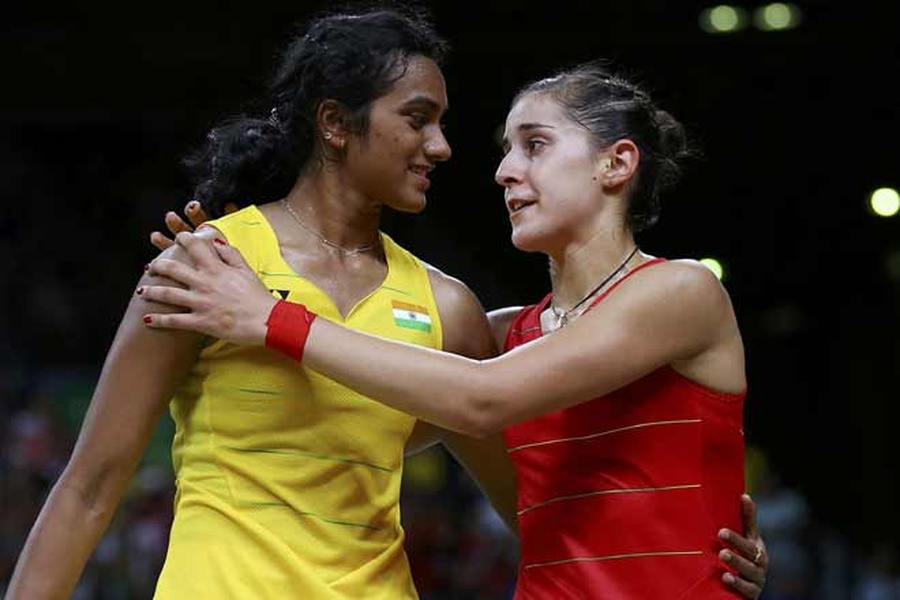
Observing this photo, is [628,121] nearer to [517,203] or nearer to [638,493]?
[517,203]

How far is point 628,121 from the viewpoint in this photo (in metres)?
2.90

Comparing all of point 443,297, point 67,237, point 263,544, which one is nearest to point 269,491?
point 263,544

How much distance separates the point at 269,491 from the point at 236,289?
1.11ft

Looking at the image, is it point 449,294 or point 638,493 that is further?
point 449,294

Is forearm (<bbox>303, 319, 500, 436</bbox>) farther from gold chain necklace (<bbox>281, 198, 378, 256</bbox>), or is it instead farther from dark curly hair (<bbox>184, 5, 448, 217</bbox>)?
dark curly hair (<bbox>184, 5, 448, 217</bbox>)

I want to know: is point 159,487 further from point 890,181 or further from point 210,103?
point 890,181

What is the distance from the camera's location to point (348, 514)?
105 inches

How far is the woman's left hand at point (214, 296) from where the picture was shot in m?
2.52

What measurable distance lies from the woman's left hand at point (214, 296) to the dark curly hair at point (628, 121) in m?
0.69

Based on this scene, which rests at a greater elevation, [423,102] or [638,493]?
[423,102]

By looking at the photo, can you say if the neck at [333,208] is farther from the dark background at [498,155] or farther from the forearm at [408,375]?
the dark background at [498,155]

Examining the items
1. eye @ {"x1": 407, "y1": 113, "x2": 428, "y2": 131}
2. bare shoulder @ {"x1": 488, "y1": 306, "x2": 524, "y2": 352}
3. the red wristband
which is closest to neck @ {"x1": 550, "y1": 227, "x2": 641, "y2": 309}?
bare shoulder @ {"x1": 488, "y1": 306, "x2": 524, "y2": 352}

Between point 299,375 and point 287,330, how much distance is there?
0.16 metres

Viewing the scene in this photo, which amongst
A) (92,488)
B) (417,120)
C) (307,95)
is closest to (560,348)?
(417,120)
